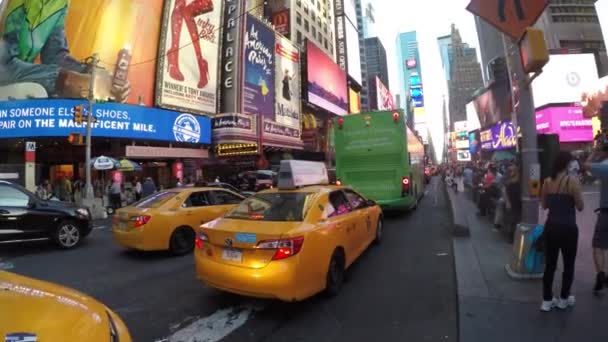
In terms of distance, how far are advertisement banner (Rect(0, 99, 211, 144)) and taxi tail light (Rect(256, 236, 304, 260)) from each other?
19371 mm

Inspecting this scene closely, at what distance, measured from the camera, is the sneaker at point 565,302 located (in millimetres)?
3812

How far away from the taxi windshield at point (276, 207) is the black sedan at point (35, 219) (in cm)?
531

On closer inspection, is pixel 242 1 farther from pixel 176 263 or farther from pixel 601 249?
pixel 601 249

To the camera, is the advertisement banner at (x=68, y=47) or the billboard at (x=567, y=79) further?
the billboard at (x=567, y=79)

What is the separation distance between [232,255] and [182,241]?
11.5 feet

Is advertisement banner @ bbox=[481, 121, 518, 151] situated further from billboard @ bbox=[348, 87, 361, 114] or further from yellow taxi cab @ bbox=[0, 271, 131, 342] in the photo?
yellow taxi cab @ bbox=[0, 271, 131, 342]

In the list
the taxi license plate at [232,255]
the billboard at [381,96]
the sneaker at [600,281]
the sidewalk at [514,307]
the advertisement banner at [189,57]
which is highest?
the billboard at [381,96]

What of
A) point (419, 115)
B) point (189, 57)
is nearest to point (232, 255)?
point (189, 57)

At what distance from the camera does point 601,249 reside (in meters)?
4.23

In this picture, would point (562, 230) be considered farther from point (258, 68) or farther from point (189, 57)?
point (258, 68)

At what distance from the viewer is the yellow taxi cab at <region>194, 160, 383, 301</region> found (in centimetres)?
394

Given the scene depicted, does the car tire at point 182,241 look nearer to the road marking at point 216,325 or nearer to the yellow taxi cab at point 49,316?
the road marking at point 216,325

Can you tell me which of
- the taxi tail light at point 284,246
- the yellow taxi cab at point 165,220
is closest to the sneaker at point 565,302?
the taxi tail light at point 284,246

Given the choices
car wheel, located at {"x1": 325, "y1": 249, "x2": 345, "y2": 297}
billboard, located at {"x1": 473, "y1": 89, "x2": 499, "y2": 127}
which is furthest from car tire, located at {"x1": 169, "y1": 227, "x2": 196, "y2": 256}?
billboard, located at {"x1": 473, "y1": 89, "x2": 499, "y2": 127}
